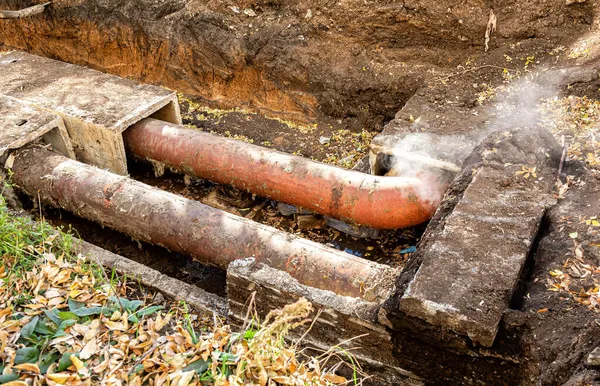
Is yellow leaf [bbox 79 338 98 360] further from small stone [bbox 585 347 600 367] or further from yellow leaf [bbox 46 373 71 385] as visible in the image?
small stone [bbox 585 347 600 367]

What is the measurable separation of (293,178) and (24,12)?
611 centimetres

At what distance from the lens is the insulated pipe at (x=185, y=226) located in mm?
4098

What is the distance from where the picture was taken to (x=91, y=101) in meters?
6.72

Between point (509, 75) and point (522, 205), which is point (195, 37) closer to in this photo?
point (509, 75)

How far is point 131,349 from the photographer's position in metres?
2.83

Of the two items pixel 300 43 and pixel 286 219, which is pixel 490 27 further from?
pixel 286 219

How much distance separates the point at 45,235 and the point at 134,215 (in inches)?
36.0

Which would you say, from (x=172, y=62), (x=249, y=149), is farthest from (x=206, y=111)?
(x=249, y=149)

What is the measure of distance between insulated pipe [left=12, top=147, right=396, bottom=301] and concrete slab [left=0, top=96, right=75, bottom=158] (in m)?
0.16

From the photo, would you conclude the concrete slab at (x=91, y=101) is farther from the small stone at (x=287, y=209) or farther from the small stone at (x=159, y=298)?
the small stone at (x=159, y=298)

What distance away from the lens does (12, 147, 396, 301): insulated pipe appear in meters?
4.10

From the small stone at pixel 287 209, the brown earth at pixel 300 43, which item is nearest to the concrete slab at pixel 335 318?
the small stone at pixel 287 209

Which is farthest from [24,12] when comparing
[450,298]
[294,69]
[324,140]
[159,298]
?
[450,298]

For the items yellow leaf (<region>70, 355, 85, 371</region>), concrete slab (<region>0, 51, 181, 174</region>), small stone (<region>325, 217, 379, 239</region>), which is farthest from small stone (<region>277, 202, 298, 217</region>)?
yellow leaf (<region>70, 355, 85, 371</region>)
